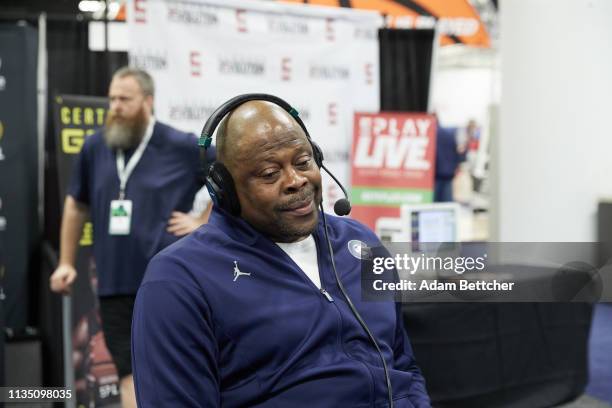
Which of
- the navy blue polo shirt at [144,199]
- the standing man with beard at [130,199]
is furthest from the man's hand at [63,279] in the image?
A: the navy blue polo shirt at [144,199]

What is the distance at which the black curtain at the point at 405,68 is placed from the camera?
4148mm

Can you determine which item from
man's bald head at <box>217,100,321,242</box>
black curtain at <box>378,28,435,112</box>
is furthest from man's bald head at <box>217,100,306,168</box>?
black curtain at <box>378,28,435,112</box>

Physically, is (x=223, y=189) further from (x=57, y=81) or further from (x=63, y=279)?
(x=57, y=81)

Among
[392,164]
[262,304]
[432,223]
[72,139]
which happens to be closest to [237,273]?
[262,304]

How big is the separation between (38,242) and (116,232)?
53.9 inches

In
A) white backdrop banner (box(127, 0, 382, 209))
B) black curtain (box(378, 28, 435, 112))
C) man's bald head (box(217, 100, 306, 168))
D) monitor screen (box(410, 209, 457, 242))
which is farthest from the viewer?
black curtain (box(378, 28, 435, 112))

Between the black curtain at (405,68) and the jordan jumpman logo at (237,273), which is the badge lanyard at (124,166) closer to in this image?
the jordan jumpman logo at (237,273)

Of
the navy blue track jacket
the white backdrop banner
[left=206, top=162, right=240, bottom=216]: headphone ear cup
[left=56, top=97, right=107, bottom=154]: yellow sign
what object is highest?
the white backdrop banner

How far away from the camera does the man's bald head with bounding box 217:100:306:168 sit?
114 centimetres

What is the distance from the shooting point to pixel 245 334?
1078 mm

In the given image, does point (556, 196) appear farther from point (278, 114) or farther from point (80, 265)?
point (80, 265)

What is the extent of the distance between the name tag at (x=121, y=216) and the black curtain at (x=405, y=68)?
2.23 metres

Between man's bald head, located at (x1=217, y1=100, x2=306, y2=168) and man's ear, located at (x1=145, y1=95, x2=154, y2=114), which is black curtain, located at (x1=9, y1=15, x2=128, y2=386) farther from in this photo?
man's bald head, located at (x1=217, y1=100, x2=306, y2=168)

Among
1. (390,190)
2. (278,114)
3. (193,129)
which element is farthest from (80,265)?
(278,114)
